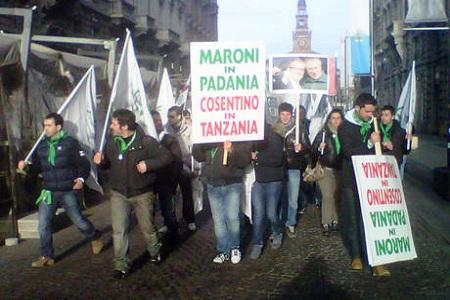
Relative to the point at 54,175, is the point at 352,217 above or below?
below

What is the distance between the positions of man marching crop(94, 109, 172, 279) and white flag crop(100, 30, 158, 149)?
1.25m

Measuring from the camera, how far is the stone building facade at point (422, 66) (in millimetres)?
31250

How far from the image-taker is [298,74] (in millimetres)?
8375

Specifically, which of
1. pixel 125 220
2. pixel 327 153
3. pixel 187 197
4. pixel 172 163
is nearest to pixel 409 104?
pixel 327 153

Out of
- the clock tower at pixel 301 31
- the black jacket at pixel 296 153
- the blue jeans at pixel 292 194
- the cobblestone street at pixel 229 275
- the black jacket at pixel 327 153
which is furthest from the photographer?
the clock tower at pixel 301 31

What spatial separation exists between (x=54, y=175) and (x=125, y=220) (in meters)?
1.04

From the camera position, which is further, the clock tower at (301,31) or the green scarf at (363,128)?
the clock tower at (301,31)

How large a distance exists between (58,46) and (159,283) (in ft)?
44.3

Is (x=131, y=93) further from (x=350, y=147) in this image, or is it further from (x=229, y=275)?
(x=350, y=147)

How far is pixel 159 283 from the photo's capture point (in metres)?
6.11

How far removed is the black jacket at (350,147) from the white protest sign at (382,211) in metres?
0.16

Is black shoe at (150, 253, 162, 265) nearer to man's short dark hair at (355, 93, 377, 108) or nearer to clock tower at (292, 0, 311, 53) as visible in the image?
man's short dark hair at (355, 93, 377, 108)

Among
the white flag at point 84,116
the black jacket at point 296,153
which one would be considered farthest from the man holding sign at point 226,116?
the white flag at point 84,116

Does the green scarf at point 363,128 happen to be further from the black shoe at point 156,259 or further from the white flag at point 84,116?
the white flag at point 84,116
